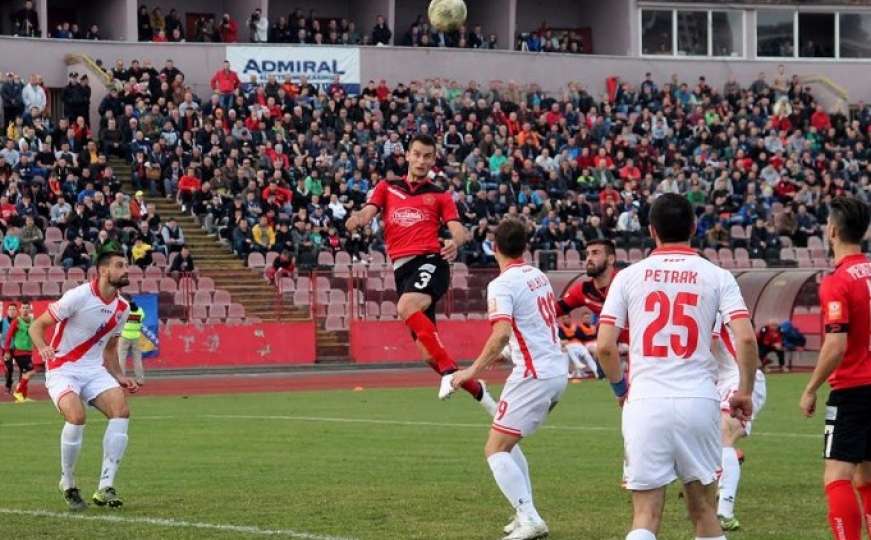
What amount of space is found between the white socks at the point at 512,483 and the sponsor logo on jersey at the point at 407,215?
132 inches

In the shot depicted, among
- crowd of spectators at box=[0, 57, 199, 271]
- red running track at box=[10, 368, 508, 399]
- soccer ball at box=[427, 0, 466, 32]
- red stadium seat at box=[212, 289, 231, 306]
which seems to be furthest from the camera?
red stadium seat at box=[212, 289, 231, 306]

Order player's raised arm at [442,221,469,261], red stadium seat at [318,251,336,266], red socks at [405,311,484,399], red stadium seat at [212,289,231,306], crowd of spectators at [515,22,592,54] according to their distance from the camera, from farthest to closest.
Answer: crowd of spectators at [515,22,592,54] < red stadium seat at [318,251,336,266] < red stadium seat at [212,289,231,306] < red socks at [405,311,484,399] < player's raised arm at [442,221,469,261]

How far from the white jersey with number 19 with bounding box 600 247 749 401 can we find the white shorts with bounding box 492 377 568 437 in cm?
296

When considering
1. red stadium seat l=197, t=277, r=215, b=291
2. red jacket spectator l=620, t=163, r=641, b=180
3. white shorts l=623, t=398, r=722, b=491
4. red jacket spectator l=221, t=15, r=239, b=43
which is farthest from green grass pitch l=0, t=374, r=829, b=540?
red jacket spectator l=221, t=15, r=239, b=43

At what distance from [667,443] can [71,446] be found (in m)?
6.30

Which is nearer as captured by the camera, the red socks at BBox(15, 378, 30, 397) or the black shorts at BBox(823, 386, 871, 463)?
the black shorts at BBox(823, 386, 871, 463)

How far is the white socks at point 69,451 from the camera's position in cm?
1299

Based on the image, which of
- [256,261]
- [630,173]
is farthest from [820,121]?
[256,261]

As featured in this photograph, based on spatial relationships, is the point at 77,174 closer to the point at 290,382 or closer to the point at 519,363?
the point at 290,382

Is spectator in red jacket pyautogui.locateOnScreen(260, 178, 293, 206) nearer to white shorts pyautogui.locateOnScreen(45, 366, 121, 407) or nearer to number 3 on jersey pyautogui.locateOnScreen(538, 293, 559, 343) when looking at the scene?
white shorts pyautogui.locateOnScreen(45, 366, 121, 407)

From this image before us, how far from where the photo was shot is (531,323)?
11.3 metres

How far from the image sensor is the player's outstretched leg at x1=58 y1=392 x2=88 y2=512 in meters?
13.0

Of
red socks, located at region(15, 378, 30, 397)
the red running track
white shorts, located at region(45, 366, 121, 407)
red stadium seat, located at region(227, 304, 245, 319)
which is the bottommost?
the red running track

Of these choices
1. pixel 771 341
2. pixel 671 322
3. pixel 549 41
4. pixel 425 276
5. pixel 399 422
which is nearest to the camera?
pixel 671 322
